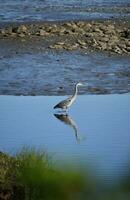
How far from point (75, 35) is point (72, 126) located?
10360 mm

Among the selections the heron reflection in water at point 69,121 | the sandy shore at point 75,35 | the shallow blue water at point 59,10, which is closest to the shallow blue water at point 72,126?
the heron reflection in water at point 69,121

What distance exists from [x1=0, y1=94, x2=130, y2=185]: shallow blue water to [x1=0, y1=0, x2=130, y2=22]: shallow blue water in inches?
472

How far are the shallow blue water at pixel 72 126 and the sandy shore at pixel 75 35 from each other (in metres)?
5.41

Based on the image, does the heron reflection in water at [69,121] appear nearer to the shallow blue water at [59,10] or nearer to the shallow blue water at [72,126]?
the shallow blue water at [72,126]

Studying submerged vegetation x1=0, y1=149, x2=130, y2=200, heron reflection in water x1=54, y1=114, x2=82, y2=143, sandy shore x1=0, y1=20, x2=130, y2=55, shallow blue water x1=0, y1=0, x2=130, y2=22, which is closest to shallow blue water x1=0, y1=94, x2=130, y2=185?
heron reflection in water x1=54, y1=114, x2=82, y2=143

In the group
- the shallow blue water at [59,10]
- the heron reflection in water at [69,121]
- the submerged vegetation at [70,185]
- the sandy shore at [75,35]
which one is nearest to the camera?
the submerged vegetation at [70,185]

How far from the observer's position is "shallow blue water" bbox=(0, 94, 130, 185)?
9.84 meters

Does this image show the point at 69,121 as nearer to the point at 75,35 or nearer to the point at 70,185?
the point at 70,185

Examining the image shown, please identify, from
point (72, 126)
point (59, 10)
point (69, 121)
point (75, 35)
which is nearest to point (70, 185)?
point (72, 126)

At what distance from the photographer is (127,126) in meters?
11.6

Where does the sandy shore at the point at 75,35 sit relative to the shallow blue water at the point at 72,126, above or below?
below

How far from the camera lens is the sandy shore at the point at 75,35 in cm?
2061

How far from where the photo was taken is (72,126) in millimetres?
12039

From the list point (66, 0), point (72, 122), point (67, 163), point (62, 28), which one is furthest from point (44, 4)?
point (67, 163)
